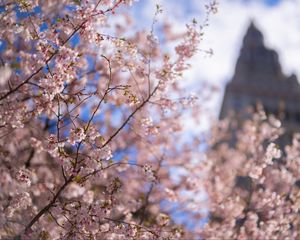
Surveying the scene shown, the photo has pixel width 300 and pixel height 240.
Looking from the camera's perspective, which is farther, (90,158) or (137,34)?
(137,34)

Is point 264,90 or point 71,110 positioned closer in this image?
point 71,110

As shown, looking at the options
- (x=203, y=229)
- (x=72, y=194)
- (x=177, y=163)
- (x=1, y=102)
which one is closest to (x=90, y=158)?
(x=72, y=194)

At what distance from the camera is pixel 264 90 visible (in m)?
57.4

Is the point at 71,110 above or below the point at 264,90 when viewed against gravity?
below

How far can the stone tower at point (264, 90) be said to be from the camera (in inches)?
2142

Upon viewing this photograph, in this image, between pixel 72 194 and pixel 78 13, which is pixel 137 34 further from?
pixel 72 194

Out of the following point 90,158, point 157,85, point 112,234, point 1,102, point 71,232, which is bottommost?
point 71,232

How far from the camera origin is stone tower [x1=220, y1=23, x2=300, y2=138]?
54.4 metres

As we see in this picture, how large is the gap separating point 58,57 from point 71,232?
2.98m

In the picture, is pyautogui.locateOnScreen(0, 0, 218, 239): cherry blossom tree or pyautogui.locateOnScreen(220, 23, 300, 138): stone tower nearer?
pyautogui.locateOnScreen(0, 0, 218, 239): cherry blossom tree

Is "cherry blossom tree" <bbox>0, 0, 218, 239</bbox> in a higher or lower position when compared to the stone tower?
lower

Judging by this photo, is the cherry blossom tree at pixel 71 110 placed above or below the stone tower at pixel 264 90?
below

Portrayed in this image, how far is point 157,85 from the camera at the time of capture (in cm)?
856

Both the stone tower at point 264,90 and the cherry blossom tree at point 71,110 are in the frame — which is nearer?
the cherry blossom tree at point 71,110
